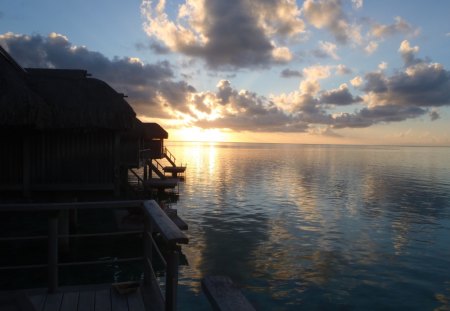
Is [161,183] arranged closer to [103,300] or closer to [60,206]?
[103,300]

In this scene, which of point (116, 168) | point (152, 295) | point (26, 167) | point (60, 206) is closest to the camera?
point (60, 206)

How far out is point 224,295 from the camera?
288 centimetres

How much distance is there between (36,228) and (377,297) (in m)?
18.2

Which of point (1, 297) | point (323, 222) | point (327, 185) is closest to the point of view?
point (1, 297)

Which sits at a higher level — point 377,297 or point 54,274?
point 54,274

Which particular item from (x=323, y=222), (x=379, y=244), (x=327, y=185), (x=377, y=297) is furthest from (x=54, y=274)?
(x=327, y=185)

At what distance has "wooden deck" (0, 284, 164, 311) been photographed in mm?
5184

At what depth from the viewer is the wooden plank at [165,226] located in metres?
3.49

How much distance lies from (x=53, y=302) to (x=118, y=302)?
2.96 feet

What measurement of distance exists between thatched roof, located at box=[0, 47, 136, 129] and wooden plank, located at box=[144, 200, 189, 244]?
9.55 meters

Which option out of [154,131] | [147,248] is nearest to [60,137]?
[147,248]

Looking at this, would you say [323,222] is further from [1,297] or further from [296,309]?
[1,297]

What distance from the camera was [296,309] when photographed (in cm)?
1320

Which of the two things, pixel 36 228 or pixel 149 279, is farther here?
pixel 36 228
